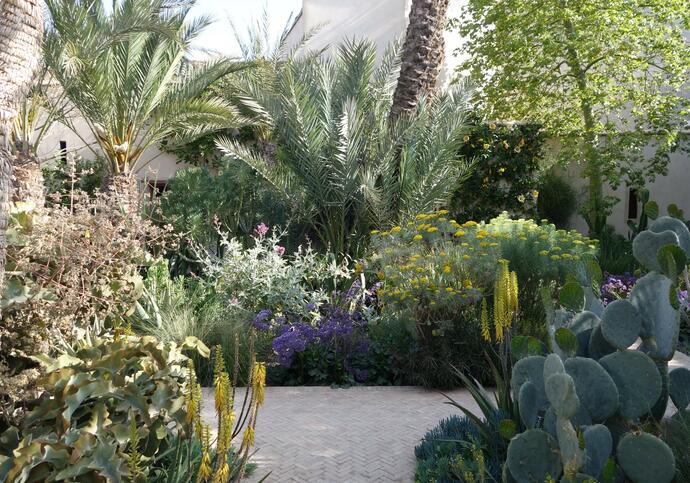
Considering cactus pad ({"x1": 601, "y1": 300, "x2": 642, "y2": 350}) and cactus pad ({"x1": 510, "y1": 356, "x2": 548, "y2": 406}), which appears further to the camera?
cactus pad ({"x1": 510, "y1": 356, "x2": 548, "y2": 406})

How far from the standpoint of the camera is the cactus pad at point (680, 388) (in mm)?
3230

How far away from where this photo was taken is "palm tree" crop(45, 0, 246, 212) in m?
8.91

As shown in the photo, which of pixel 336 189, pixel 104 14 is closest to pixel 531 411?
pixel 336 189

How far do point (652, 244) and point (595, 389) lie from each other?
783 mm

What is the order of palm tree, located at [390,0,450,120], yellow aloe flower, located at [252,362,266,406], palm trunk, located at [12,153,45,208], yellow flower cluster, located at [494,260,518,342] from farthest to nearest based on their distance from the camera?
palm tree, located at [390,0,450,120] → palm trunk, located at [12,153,45,208] → yellow flower cluster, located at [494,260,518,342] → yellow aloe flower, located at [252,362,266,406]

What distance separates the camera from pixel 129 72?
9.98 m

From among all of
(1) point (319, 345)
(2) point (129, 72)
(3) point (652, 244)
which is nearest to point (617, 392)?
(3) point (652, 244)

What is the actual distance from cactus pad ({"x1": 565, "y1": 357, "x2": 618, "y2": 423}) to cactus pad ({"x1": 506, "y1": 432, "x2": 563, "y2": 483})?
225mm

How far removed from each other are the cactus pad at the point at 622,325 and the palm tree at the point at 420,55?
6664 mm

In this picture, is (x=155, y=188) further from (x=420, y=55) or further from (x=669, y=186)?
(x=669, y=186)

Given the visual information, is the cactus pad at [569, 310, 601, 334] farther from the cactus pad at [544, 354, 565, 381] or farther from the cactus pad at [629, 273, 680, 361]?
the cactus pad at [544, 354, 565, 381]

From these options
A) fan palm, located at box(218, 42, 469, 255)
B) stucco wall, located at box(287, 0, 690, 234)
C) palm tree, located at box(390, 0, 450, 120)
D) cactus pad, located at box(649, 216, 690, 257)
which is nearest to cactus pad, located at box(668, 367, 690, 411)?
cactus pad, located at box(649, 216, 690, 257)

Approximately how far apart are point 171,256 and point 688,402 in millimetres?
7207

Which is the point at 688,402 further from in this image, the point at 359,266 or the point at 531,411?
the point at 359,266
